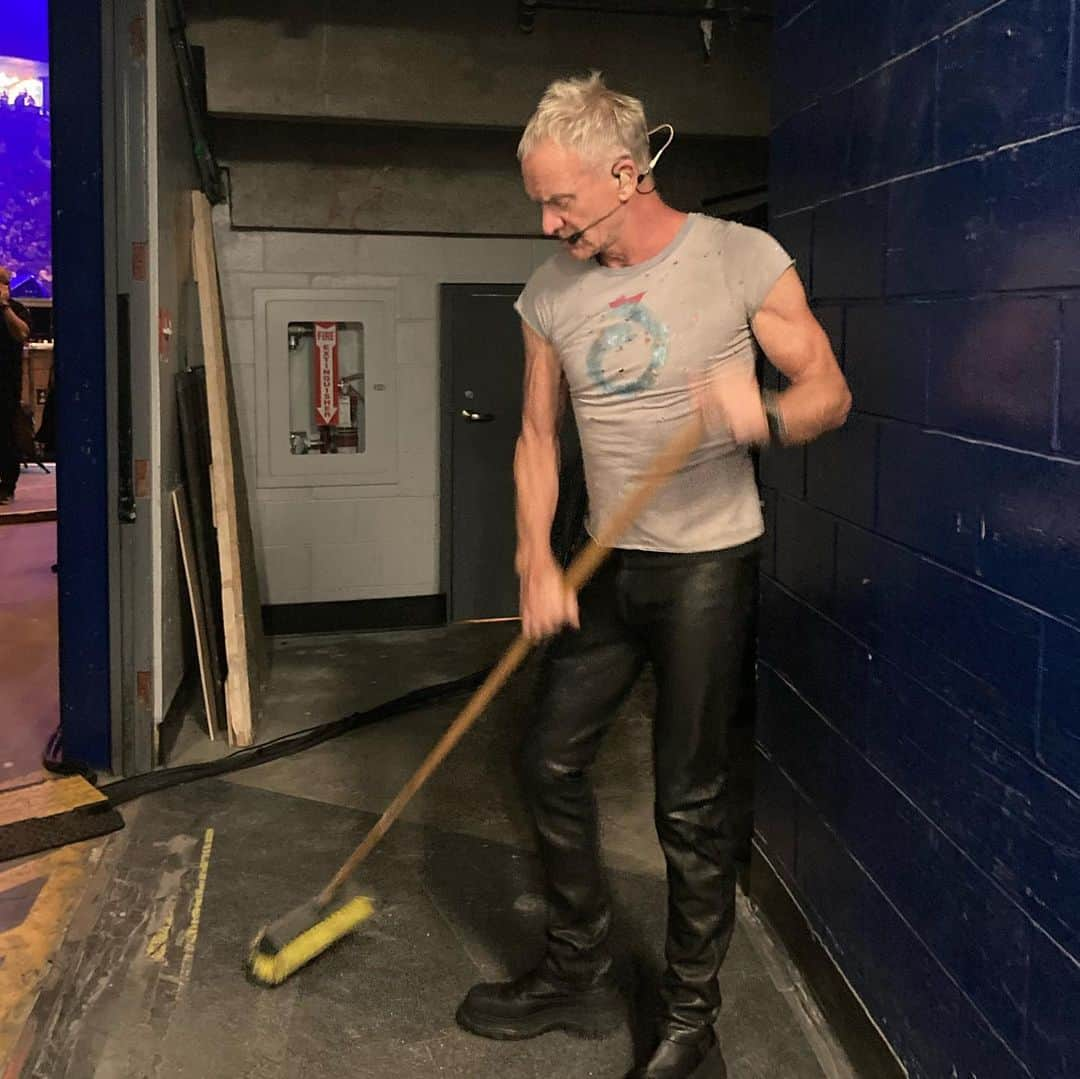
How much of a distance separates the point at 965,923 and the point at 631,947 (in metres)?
0.99

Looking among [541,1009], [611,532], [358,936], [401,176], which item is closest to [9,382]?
[401,176]

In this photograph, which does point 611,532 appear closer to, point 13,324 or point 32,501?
point 13,324

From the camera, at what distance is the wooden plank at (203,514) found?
371cm

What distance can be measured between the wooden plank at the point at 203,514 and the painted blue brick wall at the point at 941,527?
210 cm

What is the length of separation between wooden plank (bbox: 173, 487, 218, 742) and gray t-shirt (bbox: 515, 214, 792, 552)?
198 centimetres

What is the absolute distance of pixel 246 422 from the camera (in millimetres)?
A: 4895

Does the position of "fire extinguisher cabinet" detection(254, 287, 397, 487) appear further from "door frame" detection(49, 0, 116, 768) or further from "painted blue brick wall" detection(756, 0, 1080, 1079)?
"painted blue brick wall" detection(756, 0, 1080, 1079)

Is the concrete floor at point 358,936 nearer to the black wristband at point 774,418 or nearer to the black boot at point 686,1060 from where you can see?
the black boot at point 686,1060

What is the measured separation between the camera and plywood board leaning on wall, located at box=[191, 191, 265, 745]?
12.1 feet

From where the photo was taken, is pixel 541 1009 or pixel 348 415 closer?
pixel 541 1009

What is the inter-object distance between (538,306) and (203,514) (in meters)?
2.17

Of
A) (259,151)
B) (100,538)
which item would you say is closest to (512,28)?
(259,151)

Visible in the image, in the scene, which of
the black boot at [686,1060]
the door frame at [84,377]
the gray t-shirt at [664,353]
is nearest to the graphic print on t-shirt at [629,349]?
A: the gray t-shirt at [664,353]

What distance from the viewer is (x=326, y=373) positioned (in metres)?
5.04
